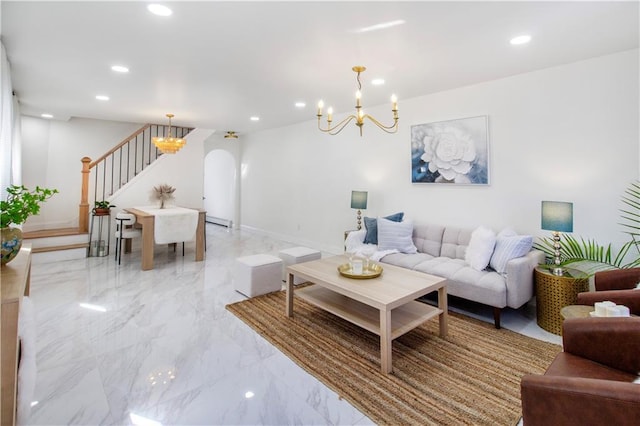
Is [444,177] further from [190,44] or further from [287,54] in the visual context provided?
[190,44]

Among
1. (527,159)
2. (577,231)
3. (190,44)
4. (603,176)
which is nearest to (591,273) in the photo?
(577,231)

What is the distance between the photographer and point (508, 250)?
305 cm

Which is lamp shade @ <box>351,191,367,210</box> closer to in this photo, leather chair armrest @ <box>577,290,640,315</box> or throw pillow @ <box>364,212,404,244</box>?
throw pillow @ <box>364,212,404,244</box>

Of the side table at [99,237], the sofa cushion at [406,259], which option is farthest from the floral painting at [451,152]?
the side table at [99,237]

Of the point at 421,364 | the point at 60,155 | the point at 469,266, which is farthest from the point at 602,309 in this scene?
the point at 60,155

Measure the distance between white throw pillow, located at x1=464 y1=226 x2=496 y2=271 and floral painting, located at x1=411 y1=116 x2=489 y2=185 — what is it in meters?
0.82

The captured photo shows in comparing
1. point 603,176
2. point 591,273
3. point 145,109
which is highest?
point 145,109

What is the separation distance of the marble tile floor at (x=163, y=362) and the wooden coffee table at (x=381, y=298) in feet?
1.87

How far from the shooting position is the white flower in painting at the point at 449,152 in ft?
12.8

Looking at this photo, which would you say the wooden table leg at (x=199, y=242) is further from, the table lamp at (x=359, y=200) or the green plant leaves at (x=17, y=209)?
the green plant leaves at (x=17, y=209)

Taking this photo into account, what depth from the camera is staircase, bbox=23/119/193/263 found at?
5.13 meters

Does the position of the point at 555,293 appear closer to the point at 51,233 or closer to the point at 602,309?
the point at 602,309

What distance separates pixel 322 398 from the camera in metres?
1.96

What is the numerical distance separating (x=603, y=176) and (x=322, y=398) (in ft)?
11.0
